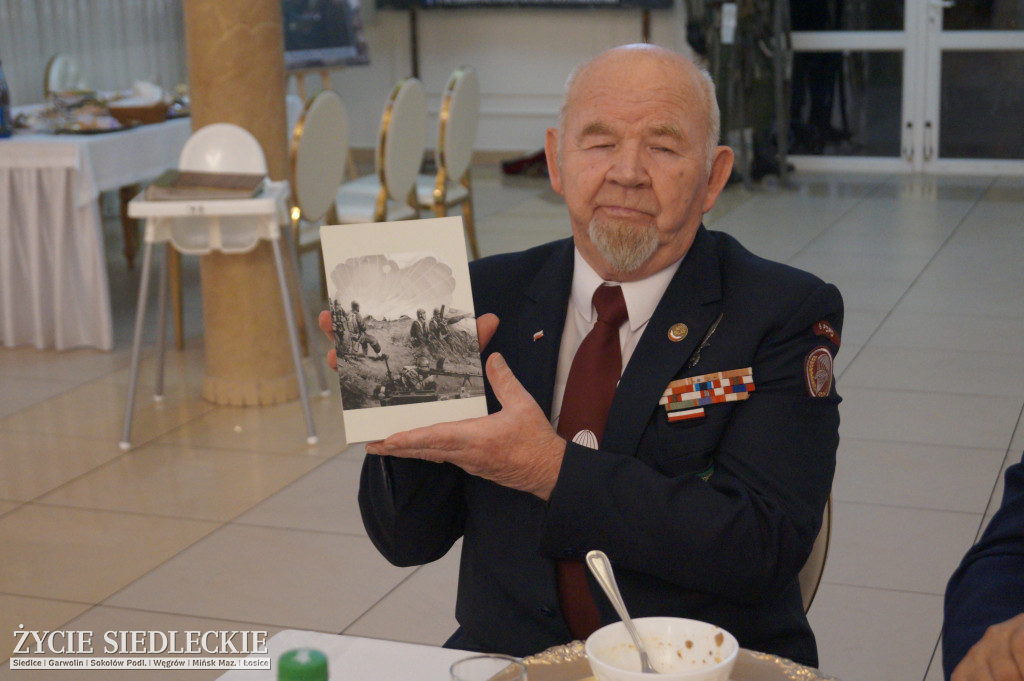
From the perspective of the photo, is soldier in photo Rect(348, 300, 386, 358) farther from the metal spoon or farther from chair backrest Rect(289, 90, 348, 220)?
chair backrest Rect(289, 90, 348, 220)

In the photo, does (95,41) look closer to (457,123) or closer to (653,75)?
(457,123)

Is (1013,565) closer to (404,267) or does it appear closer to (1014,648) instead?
(1014,648)

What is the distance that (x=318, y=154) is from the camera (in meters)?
4.86

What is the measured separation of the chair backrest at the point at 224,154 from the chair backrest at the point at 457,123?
1682 millimetres

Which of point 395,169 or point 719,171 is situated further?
point 395,169

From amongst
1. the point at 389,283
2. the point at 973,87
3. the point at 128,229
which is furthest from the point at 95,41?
the point at 389,283

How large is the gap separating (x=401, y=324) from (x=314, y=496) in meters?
2.24

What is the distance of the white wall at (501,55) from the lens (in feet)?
31.2

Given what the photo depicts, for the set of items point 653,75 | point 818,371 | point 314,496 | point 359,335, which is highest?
point 653,75

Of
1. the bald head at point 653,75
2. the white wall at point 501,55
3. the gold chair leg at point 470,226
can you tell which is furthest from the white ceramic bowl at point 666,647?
the white wall at point 501,55

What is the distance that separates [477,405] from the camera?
1.27 metres

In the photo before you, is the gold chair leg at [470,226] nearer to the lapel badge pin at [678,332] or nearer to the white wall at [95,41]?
the white wall at [95,41]

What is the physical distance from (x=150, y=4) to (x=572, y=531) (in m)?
8.14

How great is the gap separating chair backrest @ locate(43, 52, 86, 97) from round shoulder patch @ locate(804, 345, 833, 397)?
241 inches
